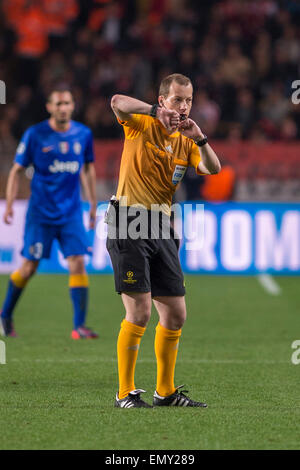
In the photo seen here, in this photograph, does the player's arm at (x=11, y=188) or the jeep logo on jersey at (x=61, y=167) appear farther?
the jeep logo on jersey at (x=61, y=167)

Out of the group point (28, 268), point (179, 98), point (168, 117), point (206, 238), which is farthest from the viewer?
point (206, 238)

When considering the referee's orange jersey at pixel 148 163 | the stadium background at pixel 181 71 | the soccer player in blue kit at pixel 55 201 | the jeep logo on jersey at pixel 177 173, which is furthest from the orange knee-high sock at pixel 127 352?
the stadium background at pixel 181 71

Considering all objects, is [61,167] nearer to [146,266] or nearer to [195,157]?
[195,157]

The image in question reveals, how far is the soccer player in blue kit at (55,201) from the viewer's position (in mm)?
7912

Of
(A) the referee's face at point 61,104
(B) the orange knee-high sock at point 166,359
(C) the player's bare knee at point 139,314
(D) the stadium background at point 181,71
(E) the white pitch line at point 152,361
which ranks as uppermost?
(D) the stadium background at point 181,71

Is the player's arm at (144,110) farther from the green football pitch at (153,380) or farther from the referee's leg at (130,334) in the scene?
the green football pitch at (153,380)

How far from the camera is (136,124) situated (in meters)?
5.04

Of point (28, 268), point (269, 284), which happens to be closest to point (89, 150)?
point (28, 268)

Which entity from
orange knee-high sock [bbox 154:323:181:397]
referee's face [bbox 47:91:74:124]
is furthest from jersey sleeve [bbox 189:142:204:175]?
referee's face [bbox 47:91:74:124]

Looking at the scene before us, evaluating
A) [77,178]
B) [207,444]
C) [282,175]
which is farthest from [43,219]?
[282,175]

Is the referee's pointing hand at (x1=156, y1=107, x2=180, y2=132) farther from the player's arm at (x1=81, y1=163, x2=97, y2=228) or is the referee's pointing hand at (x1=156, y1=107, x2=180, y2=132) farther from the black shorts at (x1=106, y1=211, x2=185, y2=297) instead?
the player's arm at (x1=81, y1=163, x2=97, y2=228)

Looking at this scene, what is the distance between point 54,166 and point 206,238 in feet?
16.3

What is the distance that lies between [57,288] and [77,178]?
3.77 metres

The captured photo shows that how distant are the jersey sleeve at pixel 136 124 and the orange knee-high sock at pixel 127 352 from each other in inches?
40.2
